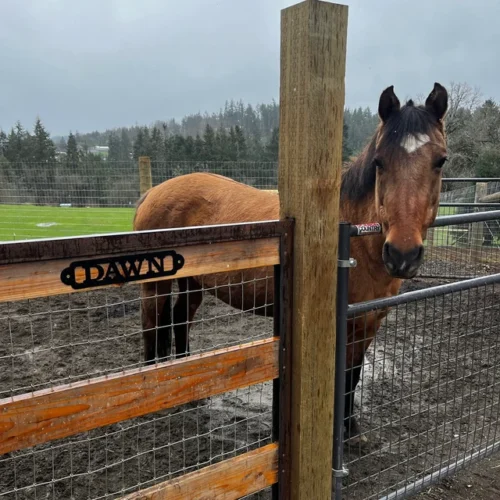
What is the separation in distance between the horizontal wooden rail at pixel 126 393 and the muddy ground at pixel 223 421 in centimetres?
10

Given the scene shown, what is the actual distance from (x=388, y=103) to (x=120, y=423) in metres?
2.80

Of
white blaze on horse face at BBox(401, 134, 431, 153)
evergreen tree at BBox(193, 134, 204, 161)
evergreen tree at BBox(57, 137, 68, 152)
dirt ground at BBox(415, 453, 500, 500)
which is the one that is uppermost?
evergreen tree at BBox(57, 137, 68, 152)

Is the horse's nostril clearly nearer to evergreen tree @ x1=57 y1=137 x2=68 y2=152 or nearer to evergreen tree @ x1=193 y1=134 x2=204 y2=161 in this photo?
evergreen tree @ x1=193 y1=134 x2=204 y2=161

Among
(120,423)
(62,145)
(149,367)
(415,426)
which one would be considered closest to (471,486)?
(415,426)

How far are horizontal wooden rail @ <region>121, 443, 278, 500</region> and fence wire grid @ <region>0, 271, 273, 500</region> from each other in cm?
12

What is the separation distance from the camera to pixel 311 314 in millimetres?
1622

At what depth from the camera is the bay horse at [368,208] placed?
201 cm

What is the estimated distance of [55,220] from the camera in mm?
9422

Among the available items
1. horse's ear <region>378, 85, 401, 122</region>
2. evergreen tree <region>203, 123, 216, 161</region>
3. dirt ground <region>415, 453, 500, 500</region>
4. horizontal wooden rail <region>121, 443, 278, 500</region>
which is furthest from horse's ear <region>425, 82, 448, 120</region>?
evergreen tree <region>203, 123, 216, 161</region>

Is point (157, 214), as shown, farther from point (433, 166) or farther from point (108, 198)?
point (108, 198)

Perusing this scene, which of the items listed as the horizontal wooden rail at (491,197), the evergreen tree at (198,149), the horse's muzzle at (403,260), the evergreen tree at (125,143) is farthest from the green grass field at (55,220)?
the evergreen tree at (125,143)

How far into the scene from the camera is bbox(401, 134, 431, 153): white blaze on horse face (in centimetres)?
212

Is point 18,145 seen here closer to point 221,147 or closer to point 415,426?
point 221,147

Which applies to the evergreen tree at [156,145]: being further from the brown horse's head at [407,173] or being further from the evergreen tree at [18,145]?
Result: the brown horse's head at [407,173]
